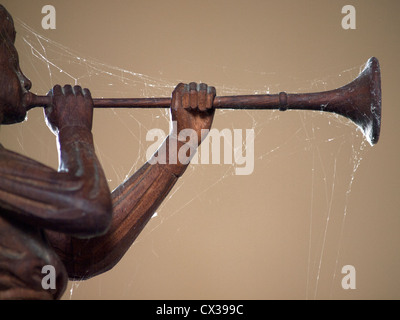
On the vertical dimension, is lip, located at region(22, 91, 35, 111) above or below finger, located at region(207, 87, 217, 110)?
below

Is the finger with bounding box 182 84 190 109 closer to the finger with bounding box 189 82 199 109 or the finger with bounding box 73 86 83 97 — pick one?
the finger with bounding box 189 82 199 109

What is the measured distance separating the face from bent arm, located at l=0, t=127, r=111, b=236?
12cm

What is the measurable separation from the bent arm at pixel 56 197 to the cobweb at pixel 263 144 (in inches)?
32.5

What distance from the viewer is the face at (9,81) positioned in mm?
1110

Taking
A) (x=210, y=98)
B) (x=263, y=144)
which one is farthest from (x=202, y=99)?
(x=263, y=144)

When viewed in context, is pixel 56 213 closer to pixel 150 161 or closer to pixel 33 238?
pixel 33 238

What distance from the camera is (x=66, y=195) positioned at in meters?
0.99

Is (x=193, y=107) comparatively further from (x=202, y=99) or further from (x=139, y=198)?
(x=139, y=198)

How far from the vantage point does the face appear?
111 centimetres

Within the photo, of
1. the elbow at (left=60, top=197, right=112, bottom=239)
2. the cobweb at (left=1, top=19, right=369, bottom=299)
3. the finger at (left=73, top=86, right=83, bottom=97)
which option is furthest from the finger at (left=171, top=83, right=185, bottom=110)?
the cobweb at (left=1, top=19, right=369, bottom=299)

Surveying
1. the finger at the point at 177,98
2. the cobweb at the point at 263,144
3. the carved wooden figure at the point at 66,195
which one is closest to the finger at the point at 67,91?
the carved wooden figure at the point at 66,195

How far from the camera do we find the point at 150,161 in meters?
1.19

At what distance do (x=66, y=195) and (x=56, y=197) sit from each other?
0.01 meters

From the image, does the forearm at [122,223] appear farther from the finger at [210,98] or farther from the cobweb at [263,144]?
the cobweb at [263,144]
